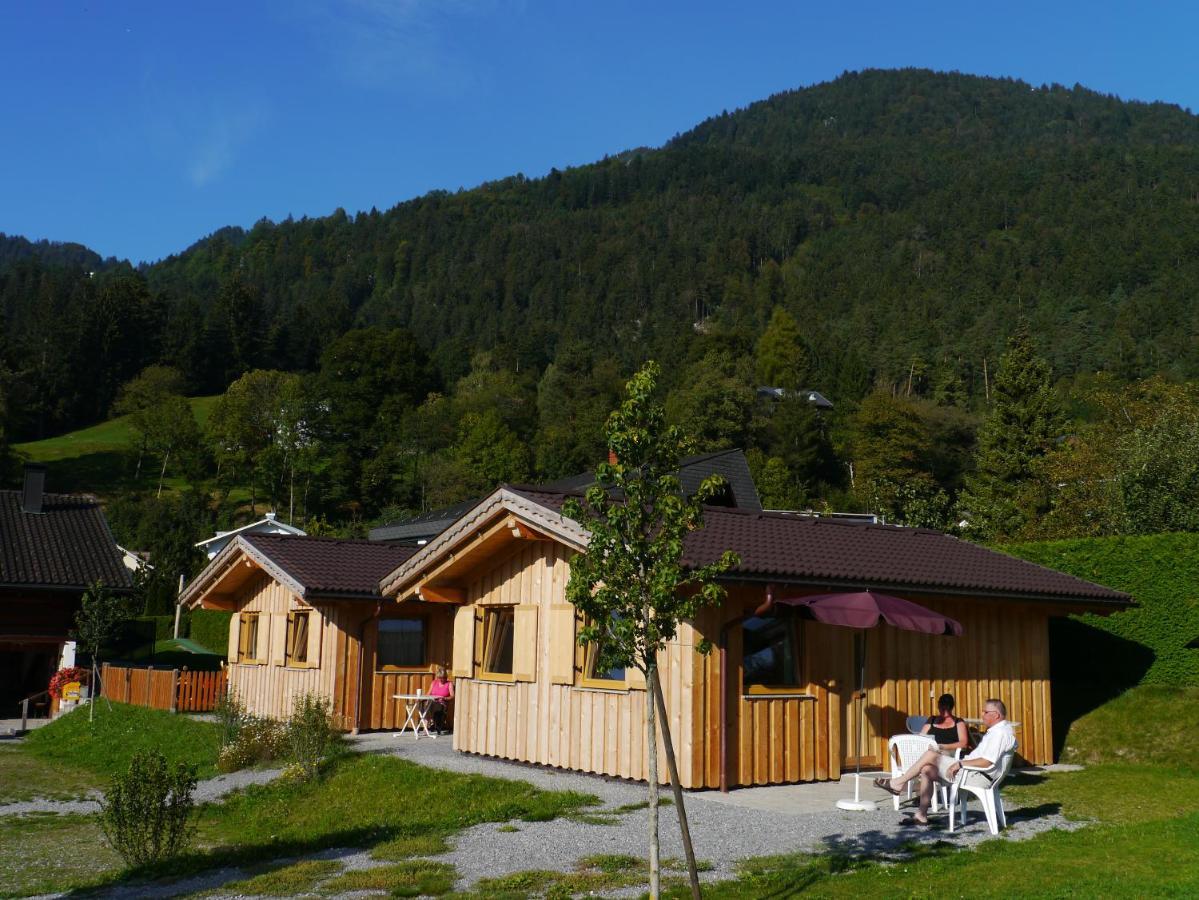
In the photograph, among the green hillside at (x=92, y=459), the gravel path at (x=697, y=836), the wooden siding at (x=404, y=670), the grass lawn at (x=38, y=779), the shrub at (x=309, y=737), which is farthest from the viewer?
the green hillside at (x=92, y=459)

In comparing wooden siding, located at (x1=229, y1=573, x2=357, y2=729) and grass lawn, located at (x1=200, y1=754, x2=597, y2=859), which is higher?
wooden siding, located at (x1=229, y1=573, x2=357, y2=729)

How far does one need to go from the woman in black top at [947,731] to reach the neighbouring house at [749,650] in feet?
6.22

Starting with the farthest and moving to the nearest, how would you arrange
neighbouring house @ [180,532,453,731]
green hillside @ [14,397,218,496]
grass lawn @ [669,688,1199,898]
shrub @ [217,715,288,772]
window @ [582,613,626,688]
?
green hillside @ [14,397,218,496]
neighbouring house @ [180,532,453,731]
shrub @ [217,715,288,772]
window @ [582,613,626,688]
grass lawn @ [669,688,1199,898]

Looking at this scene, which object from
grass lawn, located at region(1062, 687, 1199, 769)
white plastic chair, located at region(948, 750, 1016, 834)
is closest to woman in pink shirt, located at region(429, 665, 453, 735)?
grass lawn, located at region(1062, 687, 1199, 769)

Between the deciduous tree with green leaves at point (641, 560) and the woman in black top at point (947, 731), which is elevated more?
the deciduous tree with green leaves at point (641, 560)

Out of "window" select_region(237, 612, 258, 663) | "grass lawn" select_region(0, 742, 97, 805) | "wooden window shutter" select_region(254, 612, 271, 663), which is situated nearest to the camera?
"grass lawn" select_region(0, 742, 97, 805)

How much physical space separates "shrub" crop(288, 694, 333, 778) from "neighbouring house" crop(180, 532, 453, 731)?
93.2 inches

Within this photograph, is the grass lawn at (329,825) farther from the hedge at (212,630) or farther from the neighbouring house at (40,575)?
the hedge at (212,630)

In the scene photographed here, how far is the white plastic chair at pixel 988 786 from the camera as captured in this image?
10.2 metres

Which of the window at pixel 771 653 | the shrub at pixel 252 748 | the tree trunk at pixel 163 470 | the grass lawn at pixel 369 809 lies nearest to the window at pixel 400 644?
the shrub at pixel 252 748

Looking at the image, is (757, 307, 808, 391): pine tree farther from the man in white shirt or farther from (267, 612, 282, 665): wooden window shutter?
the man in white shirt

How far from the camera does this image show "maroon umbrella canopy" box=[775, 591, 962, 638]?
12141 millimetres

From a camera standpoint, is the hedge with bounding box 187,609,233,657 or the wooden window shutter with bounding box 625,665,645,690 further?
the hedge with bounding box 187,609,233,657

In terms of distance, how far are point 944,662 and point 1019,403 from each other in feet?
115
